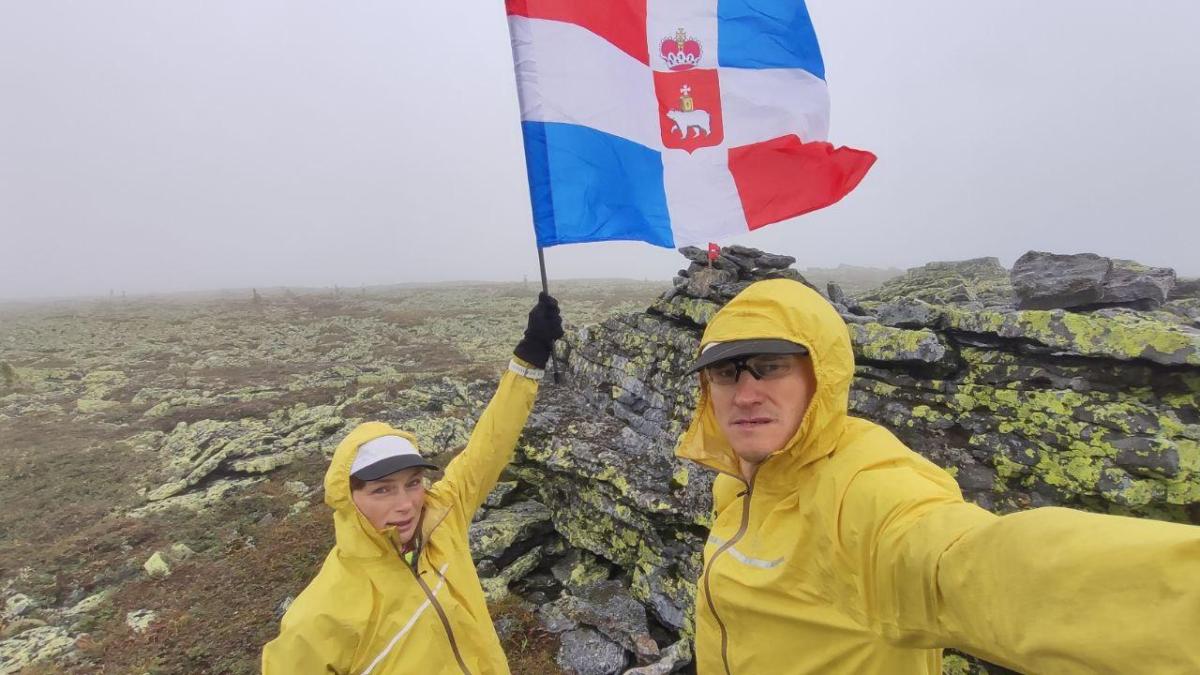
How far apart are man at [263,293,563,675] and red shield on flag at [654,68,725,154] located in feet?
14.5

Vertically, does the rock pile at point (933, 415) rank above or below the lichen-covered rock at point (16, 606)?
above

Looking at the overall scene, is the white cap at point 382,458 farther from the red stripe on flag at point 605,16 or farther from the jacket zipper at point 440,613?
the red stripe on flag at point 605,16

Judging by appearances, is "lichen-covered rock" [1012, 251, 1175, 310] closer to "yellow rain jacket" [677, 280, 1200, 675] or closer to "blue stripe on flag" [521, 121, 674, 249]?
"blue stripe on flag" [521, 121, 674, 249]

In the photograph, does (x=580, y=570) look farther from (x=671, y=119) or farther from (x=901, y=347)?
(x=671, y=119)

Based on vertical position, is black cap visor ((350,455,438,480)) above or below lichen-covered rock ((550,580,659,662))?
above

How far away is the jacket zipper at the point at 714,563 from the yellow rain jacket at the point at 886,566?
16 mm

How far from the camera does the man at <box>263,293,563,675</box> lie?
398cm

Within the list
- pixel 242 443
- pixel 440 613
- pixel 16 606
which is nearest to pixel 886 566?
pixel 440 613

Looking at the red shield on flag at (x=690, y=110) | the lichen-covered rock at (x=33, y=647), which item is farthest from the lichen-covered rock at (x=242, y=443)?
the red shield on flag at (x=690, y=110)

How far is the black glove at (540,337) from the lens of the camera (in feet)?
18.1

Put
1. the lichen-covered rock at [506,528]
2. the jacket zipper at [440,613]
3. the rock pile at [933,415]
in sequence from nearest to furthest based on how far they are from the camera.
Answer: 1. the jacket zipper at [440,613]
2. the rock pile at [933,415]
3. the lichen-covered rock at [506,528]

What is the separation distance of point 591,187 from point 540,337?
179 cm

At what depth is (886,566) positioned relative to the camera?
226cm

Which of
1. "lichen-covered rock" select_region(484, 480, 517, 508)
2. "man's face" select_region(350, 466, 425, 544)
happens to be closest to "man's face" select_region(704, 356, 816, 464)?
"man's face" select_region(350, 466, 425, 544)
